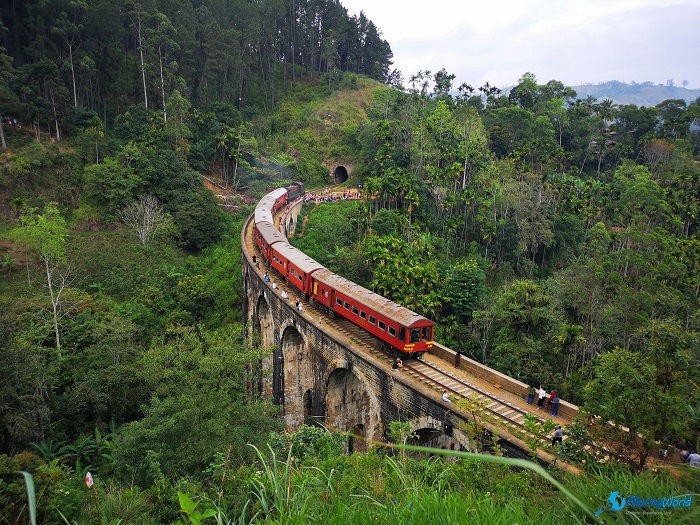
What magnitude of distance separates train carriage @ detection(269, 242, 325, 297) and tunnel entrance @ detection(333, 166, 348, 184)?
34.8m

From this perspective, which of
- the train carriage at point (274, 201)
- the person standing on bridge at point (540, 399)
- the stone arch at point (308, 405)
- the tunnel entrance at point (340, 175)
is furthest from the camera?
the tunnel entrance at point (340, 175)

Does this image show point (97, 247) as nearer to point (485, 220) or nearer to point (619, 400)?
point (485, 220)

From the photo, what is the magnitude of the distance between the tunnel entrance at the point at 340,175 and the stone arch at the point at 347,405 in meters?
44.3

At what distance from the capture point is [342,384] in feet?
66.9

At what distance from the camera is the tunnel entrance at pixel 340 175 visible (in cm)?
6144

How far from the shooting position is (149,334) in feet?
98.5

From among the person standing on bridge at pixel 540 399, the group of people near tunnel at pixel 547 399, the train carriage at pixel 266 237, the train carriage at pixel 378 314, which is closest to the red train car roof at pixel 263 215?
the train carriage at pixel 266 237

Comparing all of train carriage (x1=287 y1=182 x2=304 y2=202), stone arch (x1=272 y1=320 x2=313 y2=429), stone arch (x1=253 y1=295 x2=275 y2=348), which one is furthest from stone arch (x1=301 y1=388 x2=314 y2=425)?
train carriage (x1=287 y1=182 x2=304 y2=202)

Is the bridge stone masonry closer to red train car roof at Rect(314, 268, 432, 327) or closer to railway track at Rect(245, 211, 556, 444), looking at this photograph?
railway track at Rect(245, 211, 556, 444)

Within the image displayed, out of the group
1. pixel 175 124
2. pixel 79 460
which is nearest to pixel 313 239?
pixel 175 124

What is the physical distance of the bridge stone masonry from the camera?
1458 cm

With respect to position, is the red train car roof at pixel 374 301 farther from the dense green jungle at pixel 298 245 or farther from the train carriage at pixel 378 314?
the dense green jungle at pixel 298 245

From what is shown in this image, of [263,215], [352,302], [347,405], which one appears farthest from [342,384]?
[263,215]

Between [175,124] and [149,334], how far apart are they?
86.1 feet
